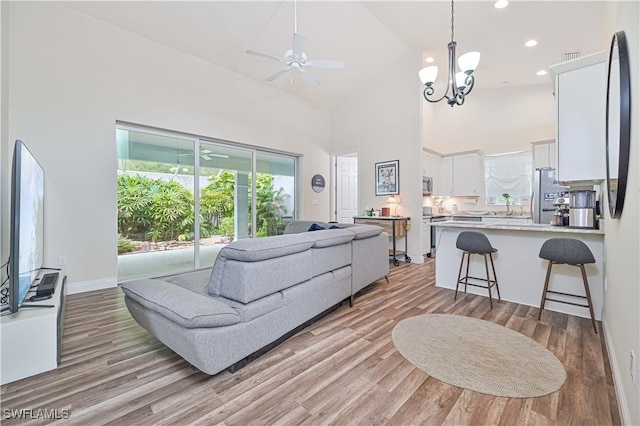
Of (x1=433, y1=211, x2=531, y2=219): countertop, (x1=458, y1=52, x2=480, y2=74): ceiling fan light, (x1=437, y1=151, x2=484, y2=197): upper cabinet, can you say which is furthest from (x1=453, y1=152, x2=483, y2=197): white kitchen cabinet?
(x1=458, y1=52, x2=480, y2=74): ceiling fan light

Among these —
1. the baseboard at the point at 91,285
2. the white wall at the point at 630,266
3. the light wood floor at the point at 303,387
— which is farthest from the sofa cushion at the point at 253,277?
the baseboard at the point at 91,285

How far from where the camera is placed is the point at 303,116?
6.23 m

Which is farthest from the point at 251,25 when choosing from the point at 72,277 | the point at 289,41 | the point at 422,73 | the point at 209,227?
the point at 72,277

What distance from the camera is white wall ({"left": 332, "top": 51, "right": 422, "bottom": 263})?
17.1ft

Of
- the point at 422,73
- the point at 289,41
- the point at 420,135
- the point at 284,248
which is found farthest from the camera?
the point at 420,135

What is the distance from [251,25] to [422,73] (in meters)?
2.74

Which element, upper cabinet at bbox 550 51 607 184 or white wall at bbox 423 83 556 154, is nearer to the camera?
upper cabinet at bbox 550 51 607 184

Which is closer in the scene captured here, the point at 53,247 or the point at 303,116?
the point at 53,247

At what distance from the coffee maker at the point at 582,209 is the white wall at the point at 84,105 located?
5.18 metres

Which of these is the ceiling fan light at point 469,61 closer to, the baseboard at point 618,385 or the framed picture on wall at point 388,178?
the baseboard at point 618,385

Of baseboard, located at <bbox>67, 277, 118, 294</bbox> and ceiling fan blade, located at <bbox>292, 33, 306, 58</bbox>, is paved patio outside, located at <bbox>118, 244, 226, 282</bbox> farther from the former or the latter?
ceiling fan blade, located at <bbox>292, 33, 306, 58</bbox>

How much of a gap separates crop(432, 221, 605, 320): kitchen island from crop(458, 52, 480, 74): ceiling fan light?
1.78m

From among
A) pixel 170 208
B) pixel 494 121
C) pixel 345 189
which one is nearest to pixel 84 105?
pixel 170 208

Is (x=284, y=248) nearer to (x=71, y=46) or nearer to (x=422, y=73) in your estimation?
(x=422, y=73)
